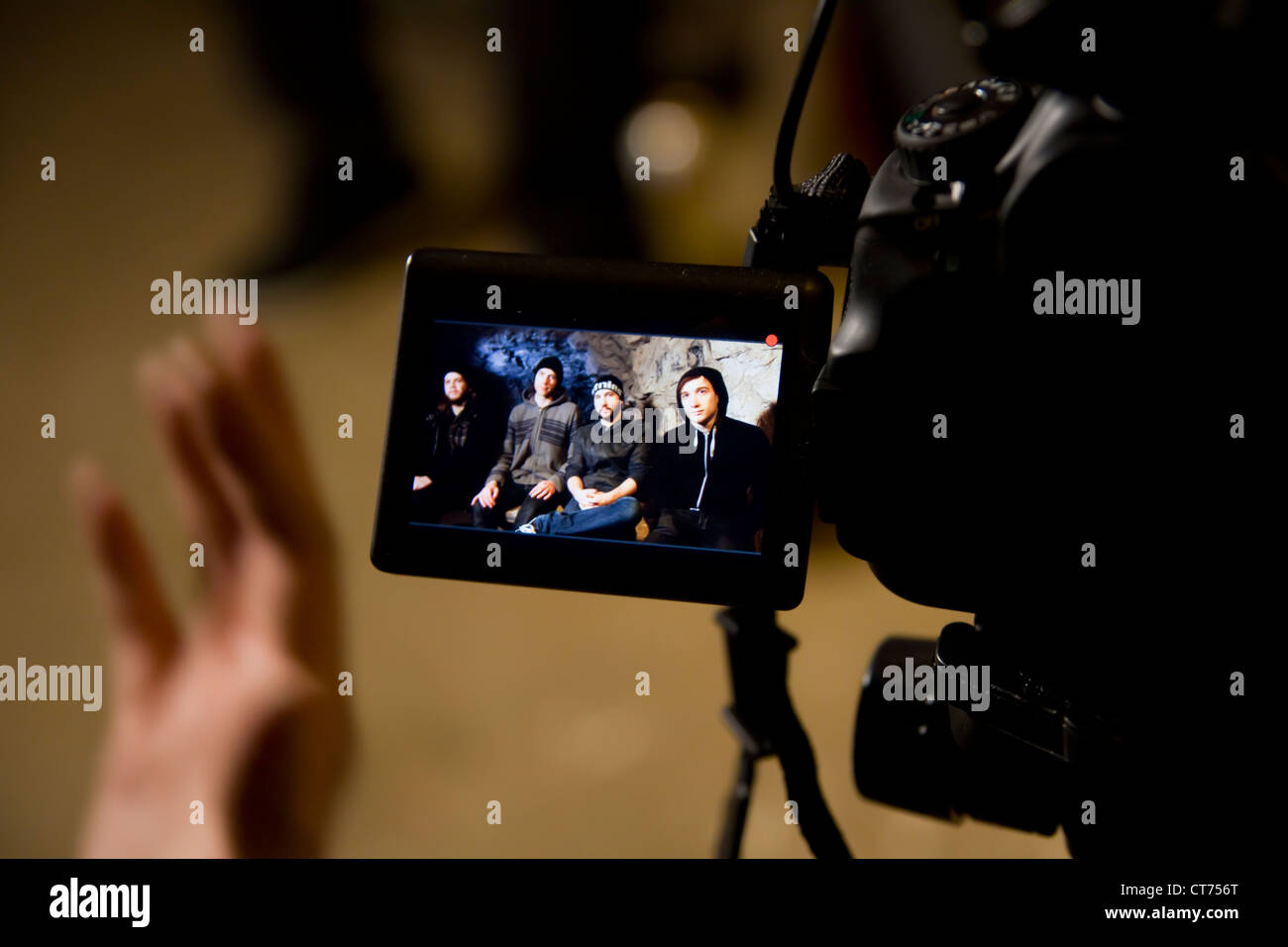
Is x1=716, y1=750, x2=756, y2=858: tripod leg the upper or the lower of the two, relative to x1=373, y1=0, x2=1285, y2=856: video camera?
lower

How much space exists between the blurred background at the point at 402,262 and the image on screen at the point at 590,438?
660mm

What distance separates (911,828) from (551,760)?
42 cm

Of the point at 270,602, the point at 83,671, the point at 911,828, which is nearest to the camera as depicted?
A: the point at 270,602

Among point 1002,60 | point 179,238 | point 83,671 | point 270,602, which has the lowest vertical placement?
point 83,671

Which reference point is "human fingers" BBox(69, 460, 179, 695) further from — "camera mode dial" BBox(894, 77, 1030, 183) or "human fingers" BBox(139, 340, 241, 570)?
"camera mode dial" BBox(894, 77, 1030, 183)

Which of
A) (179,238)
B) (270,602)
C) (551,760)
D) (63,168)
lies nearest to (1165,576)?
(270,602)

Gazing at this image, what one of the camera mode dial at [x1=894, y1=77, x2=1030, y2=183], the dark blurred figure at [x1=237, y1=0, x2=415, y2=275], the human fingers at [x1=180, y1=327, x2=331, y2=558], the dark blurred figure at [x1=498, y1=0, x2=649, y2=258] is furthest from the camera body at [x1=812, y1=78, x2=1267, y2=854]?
the dark blurred figure at [x1=237, y1=0, x2=415, y2=275]

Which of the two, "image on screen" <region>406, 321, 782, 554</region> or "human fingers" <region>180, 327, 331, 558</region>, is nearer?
"image on screen" <region>406, 321, 782, 554</region>

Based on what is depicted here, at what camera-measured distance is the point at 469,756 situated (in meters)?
1.23

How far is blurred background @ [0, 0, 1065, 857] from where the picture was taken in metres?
1.19

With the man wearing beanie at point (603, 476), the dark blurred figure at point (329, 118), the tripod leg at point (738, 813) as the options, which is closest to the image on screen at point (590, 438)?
the man wearing beanie at point (603, 476)

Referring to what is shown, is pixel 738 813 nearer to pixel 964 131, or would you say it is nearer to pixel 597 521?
pixel 597 521
